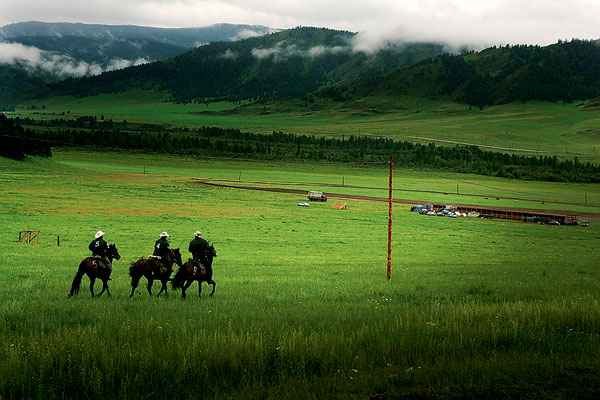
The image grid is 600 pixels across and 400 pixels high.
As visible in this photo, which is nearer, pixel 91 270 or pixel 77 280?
pixel 91 270

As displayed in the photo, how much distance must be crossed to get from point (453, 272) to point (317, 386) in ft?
71.4

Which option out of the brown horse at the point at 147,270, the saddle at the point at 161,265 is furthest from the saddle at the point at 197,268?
the brown horse at the point at 147,270

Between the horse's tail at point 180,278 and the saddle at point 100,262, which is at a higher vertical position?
the saddle at point 100,262

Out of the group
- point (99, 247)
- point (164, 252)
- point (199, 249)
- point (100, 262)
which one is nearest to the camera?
point (100, 262)

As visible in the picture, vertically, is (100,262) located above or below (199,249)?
below

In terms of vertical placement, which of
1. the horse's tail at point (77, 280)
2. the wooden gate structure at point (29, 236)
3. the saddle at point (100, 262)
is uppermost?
the saddle at point (100, 262)

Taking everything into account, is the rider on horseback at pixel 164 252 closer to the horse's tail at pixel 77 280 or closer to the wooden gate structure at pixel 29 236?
the horse's tail at pixel 77 280

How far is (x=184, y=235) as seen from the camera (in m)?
48.0

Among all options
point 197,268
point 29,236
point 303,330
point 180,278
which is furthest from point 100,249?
point 29,236

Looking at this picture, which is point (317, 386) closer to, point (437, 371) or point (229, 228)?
point (437, 371)

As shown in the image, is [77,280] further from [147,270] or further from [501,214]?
[501,214]

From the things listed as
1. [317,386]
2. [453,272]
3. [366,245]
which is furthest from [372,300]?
[366,245]

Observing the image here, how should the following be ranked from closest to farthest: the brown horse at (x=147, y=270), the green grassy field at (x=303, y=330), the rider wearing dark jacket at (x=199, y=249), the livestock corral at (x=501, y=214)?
the green grassy field at (x=303, y=330) < the brown horse at (x=147, y=270) < the rider wearing dark jacket at (x=199, y=249) < the livestock corral at (x=501, y=214)

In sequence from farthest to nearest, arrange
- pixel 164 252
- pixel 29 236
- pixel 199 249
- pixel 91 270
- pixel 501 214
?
pixel 501 214 < pixel 29 236 < pixel 199 249 < pixel 164 252 < pixel 91 270
